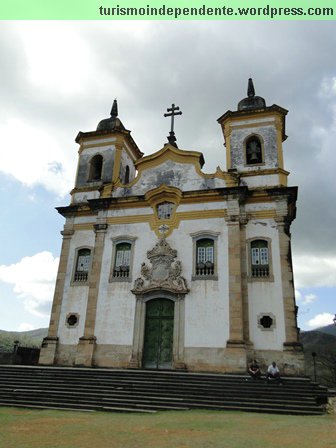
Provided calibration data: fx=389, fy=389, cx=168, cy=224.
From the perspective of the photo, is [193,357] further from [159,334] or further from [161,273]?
[161,273]

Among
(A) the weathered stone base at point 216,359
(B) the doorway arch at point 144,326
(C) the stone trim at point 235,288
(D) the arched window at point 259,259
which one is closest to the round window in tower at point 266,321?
(C) the stone trim at point 235,288

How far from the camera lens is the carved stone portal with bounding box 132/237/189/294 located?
15.6 metres

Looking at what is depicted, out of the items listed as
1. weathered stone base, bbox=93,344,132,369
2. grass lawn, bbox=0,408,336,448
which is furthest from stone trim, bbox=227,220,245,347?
grass lawn, bbox=0,408,336,448

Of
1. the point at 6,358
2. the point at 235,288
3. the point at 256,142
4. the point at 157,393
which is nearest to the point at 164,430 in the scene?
the point at 157,393

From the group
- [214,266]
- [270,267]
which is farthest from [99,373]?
[270,267]

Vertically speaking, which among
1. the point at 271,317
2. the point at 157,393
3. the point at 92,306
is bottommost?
the point at 157,393

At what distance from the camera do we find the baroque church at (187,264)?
1445 cm

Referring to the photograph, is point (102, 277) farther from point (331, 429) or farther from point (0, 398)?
point (331, 429)

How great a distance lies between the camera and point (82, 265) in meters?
17.8

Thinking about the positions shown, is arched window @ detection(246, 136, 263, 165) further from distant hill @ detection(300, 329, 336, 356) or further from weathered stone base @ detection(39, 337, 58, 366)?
distant hill @ detection(300, 329, 336, 356)

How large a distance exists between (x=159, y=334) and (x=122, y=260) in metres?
3.57

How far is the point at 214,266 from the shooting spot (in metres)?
15.5

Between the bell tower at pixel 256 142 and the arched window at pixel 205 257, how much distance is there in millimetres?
3286

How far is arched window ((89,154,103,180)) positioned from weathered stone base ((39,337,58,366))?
27.2ft
